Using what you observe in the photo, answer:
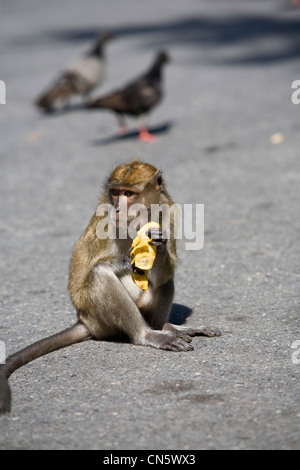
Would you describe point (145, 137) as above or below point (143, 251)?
above

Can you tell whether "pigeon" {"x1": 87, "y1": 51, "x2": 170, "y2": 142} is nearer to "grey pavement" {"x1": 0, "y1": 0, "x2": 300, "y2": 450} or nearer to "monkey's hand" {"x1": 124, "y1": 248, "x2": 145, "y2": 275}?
"grey pavement" {"x1": 0, "y1": 0, "x2": 300, "y2": 450}

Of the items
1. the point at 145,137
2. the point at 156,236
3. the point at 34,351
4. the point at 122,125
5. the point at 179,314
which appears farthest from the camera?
the point at 122,125

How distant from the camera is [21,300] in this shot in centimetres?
574

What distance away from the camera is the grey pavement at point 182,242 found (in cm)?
365

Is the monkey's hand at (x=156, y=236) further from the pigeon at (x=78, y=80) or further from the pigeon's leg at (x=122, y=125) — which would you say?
the pigeon at (x=78, y=80)

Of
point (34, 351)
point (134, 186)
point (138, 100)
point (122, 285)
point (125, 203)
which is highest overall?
point (138, 100)

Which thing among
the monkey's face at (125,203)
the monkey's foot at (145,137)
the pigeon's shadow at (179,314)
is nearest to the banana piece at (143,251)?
the monkey's face at (125,203)

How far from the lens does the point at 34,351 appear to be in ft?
14.3

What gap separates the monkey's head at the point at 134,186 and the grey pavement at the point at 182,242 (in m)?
0.89

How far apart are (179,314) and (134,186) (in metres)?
1.20

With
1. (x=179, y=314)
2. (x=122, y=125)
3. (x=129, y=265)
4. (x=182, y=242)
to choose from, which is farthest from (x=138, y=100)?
(x=129, y=265)

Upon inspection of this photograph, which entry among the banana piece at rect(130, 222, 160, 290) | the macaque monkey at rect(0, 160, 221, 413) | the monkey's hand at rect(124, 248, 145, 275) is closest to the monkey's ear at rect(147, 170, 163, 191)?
the macaque monkey at rect(0, 160, 221, 413)

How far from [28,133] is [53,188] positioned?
9.59 ft

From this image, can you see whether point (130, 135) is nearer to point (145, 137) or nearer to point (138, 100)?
point (145, 137)
